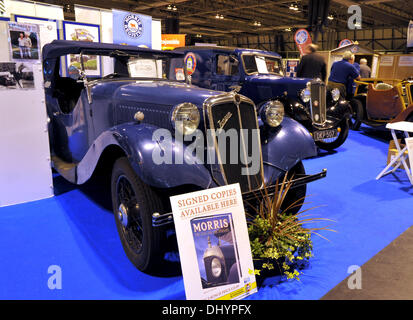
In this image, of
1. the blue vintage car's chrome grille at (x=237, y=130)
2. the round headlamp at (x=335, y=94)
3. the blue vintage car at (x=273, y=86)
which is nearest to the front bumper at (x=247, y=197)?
the blue vintage car's chrome grille at (x=237, y=130)

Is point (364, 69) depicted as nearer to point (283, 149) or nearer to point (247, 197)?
point (283, 149)

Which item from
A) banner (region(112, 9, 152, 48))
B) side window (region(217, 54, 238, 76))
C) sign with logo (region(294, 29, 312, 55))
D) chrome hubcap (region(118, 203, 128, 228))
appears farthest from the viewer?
sign with logo (region(294, 29, 312, 55))

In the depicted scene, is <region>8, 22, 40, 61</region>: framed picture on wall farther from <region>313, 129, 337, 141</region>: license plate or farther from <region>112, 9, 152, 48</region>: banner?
<region>313, 129, 337, 141</region>: license plate

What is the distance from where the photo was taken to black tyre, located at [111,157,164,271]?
2047mm

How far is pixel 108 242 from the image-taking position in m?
2.63

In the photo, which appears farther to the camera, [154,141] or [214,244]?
[154,141]

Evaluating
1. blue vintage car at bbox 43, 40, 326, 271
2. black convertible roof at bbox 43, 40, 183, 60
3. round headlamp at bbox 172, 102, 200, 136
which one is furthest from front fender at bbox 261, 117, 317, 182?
black convertible roof at bbox 43, 40, 183, 60

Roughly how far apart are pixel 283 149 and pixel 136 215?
123 centimetres

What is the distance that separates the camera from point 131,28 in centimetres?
594

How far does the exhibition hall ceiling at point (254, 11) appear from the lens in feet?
53.0

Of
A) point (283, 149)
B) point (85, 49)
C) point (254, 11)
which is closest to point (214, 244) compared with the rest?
point (283, 149)

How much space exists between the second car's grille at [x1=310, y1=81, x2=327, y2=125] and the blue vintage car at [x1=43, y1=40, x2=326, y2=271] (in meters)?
2.77

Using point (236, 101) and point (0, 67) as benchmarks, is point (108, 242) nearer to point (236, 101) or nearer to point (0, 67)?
point (236, 101)
